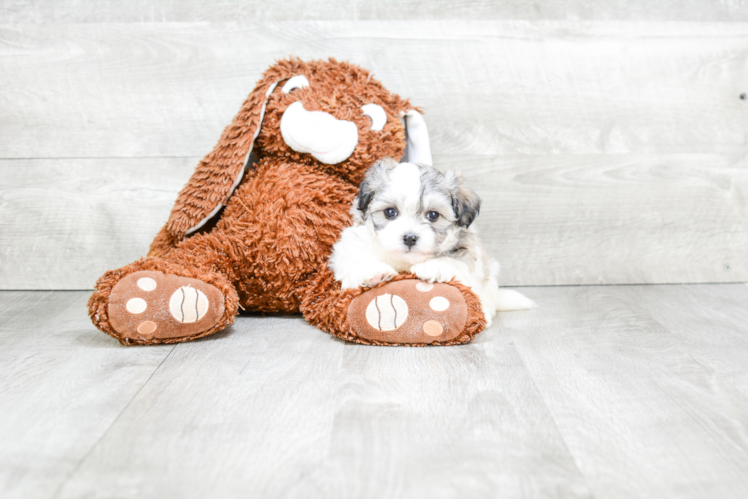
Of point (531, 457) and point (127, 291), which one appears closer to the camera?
point (531, 457)

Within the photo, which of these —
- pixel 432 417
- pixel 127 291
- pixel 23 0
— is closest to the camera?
pixel 432 417

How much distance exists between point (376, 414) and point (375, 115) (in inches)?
38.4

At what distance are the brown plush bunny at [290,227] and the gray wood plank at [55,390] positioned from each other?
0.11 metres

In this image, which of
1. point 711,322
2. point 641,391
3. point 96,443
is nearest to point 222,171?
point 96,443

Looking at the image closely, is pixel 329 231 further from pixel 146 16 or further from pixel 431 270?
pixel 146 16

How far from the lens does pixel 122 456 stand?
108 cm

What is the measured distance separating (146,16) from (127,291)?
1.11m

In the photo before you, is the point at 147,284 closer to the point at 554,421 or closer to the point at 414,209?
the point at 414,209

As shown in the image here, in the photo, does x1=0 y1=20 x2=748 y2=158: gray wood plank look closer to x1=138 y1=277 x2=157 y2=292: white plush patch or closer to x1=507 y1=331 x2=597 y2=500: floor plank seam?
x1=138 y1=277 x2=157 y2=292: white plush patch

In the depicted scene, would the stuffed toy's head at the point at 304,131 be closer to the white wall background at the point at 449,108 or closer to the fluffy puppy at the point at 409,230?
the fluffy puppy at the point at 409,230

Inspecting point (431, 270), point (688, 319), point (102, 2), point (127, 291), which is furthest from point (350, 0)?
point (688, 319)

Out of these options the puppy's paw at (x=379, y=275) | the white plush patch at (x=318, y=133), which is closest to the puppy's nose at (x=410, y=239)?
the puppy's paw at (x=379, y=275)

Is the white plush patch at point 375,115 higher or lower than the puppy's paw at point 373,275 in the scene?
higher

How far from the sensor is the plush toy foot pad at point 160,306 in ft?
5.10
